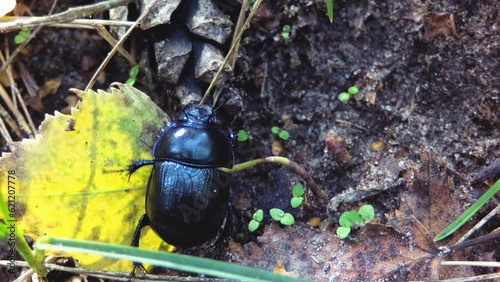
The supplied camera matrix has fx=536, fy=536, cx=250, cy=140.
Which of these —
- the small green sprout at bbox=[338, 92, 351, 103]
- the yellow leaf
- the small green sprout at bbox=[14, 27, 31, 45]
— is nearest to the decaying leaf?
the yellow leaf

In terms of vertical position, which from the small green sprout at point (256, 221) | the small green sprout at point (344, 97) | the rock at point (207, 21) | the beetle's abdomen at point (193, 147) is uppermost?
the rock at point (207, 21)

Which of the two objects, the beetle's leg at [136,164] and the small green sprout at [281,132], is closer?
the beetle's leg at [136,164]

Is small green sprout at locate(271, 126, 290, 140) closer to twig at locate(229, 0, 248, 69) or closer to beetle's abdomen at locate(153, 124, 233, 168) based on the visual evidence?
beetle's abdomen at locate(153, 124, 233, 168)

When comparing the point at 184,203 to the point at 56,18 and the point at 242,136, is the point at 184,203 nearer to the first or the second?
the point at 242,136

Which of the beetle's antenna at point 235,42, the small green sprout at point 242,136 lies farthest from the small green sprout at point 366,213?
the beetle's antenna at point 235,42

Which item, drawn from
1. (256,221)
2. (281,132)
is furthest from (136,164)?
(281,132)

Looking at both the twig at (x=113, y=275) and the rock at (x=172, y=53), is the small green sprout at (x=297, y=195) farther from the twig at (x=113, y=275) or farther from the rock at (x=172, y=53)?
Result: the rock at (x=172, y=53)

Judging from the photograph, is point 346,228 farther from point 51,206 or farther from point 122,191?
point 51,206
